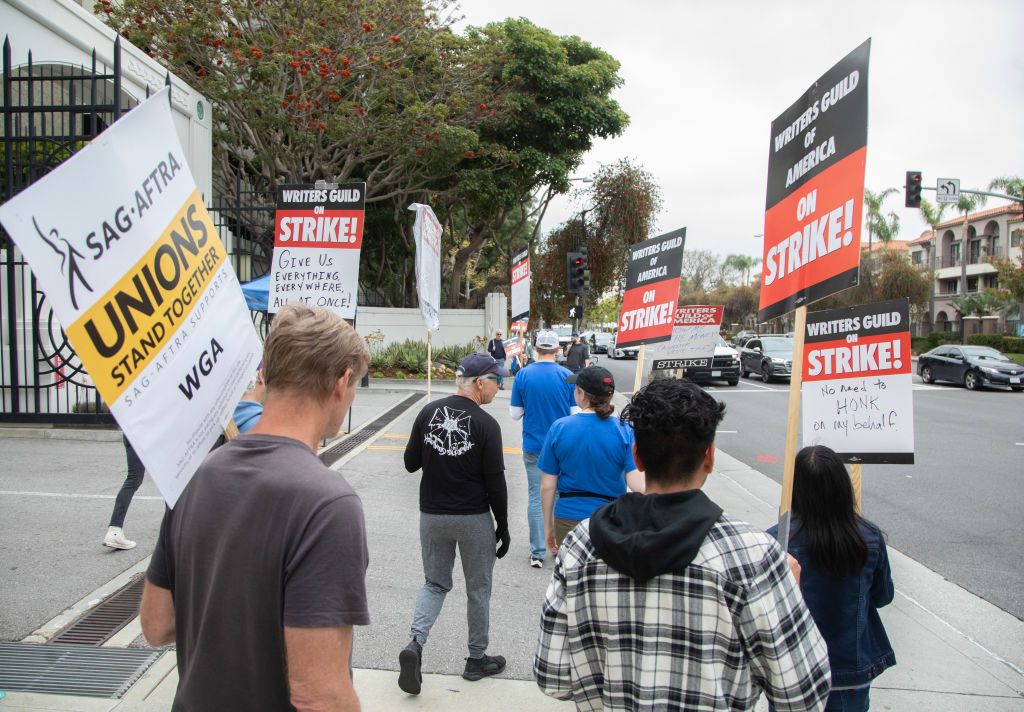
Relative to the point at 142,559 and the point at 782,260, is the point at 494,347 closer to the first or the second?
the point at 142,559

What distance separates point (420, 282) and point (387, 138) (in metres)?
10.8

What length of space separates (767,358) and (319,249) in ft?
70.0

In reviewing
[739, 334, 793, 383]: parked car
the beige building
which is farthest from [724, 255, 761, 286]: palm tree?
[739, 334, 793, 383]: parked car

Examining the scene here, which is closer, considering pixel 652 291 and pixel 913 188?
pixel 652 291

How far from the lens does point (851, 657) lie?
8.84ft

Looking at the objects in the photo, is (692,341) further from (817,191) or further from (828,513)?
(828,513)

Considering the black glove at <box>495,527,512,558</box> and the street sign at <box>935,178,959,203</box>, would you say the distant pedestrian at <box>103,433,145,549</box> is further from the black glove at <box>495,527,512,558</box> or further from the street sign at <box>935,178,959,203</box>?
the street sign at <box>935,178,959,203</box>

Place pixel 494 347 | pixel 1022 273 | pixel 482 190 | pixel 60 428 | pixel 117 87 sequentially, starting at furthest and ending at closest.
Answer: pixel 1022 273
pixel 482 190
pixel 494 347
pixel 60 428
pixel 117 87

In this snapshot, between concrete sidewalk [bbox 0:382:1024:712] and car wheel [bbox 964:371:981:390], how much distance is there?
788 inches

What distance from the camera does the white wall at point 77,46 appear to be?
412 inches

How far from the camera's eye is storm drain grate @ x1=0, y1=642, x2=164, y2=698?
12.3ft

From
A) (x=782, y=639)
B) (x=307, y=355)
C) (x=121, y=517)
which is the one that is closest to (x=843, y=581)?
(x=782, y=639)

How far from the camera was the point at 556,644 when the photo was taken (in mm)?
1980

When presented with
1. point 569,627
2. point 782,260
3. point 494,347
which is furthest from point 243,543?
point 494,347
